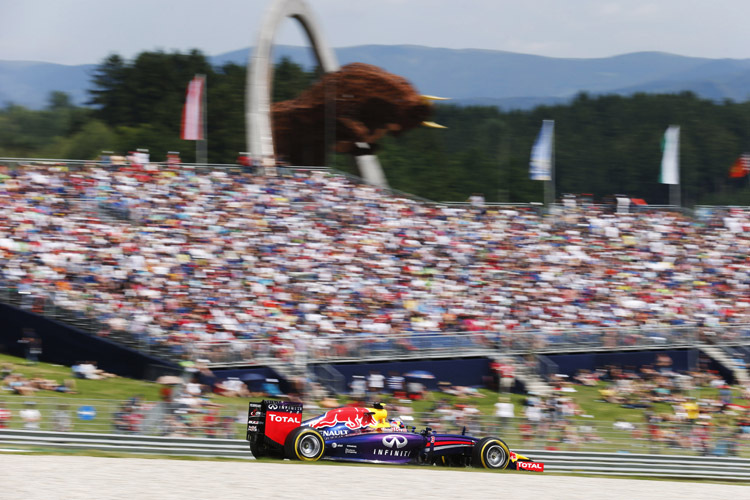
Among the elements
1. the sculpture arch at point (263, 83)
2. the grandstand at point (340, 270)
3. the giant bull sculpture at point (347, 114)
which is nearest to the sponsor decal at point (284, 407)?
the grandstand at point (340, 270)

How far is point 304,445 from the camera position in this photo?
12.4 m

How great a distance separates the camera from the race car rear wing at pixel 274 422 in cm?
1231

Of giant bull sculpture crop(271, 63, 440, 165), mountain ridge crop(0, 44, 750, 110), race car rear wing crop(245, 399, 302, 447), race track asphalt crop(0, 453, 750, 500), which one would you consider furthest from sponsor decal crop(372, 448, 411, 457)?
mountain ridge crop(0, 44, 750, 110)

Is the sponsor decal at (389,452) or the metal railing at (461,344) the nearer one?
the sponsor decal at (389,452)

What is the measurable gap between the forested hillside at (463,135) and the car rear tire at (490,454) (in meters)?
38.4

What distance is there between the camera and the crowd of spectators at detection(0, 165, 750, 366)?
62.6 ft

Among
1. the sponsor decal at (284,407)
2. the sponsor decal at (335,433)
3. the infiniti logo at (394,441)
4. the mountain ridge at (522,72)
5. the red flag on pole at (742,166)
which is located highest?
the mountain ridge at (522,72)

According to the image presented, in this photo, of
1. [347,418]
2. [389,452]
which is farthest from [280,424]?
[389,452]

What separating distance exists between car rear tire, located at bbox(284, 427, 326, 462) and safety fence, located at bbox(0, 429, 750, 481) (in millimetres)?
1007

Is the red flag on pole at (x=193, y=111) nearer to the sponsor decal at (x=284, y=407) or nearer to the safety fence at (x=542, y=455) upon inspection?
the safety fence at (x=542, y=455)

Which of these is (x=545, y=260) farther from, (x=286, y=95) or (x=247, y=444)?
(x=286, y=95)

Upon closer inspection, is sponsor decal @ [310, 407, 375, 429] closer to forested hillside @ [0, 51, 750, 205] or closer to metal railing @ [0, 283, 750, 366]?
metal railing @ [0, 283, 750, 366]

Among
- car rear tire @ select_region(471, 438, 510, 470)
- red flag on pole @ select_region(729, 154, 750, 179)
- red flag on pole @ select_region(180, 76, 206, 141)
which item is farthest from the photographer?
red flag on pole @ select_region(729, 154, 750, 179)

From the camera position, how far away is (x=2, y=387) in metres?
16.2
